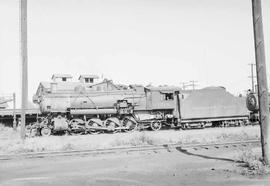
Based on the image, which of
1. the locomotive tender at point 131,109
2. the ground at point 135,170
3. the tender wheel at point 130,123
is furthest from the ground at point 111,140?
the ground at point 135,170

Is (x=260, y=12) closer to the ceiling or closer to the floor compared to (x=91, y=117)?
closer to the ceiling

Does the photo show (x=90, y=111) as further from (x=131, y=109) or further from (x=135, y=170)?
(x=135, y=170)

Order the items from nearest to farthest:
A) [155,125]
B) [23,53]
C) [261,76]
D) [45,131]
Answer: [261,76] → [23,53] → [45,131] → [155,125]

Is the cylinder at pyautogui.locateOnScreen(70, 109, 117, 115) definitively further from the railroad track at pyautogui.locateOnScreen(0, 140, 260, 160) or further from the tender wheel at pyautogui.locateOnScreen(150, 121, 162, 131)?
the railroad track at pyautogui.locateOnScreen(0, 140, 260, 160)

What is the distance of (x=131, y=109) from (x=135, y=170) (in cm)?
1233

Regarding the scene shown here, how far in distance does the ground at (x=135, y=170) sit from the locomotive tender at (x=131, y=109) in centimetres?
885

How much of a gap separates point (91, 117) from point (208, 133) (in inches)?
308

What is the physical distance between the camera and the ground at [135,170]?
794cm

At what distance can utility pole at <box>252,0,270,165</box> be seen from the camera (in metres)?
9.08

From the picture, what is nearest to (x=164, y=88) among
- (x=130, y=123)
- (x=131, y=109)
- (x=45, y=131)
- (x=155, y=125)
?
(x=155, y=125)

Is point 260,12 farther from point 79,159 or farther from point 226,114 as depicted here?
point 226,114

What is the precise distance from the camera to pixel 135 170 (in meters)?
9.38

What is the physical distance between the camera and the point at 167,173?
351 inches

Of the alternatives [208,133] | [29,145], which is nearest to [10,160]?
[29,145]
